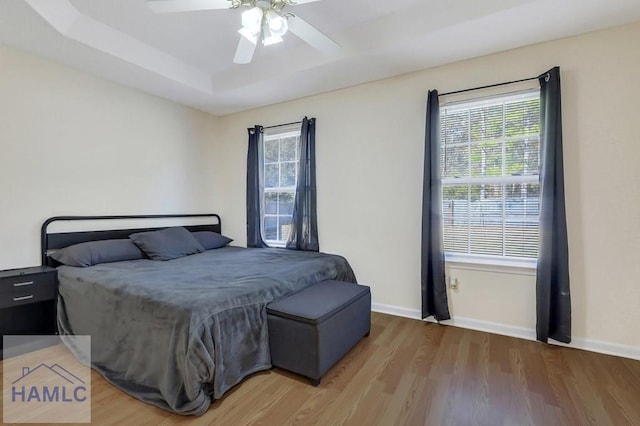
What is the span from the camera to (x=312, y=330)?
1902mm

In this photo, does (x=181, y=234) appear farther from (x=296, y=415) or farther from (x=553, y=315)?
(x=553, y=315)

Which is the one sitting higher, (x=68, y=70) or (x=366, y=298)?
(x=68, y=70)

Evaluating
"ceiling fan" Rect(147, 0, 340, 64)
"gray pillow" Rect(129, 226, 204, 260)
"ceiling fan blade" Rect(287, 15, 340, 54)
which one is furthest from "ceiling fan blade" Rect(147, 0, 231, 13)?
"gray pillow" Rect(129, 226, 204, 260)

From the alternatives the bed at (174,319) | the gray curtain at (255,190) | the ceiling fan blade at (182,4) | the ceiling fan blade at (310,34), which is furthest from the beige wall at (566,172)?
the ceiling fan blade at (182,4)

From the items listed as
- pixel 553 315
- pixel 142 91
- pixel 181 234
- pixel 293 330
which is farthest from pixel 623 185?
pixel 142 91

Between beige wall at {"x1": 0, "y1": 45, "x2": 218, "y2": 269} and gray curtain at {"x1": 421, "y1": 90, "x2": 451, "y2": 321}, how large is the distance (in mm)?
3048

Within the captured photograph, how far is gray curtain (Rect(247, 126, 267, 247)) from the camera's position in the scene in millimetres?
4031

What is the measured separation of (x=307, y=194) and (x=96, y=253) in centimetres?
215

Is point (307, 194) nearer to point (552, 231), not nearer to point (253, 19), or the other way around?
point (253, 19)

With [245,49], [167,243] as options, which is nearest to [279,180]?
[167,243]

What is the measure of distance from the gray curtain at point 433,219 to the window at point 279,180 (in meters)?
1.65

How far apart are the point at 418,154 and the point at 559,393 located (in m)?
2.08

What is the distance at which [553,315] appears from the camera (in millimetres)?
2402

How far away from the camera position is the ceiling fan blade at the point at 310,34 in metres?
1.91
